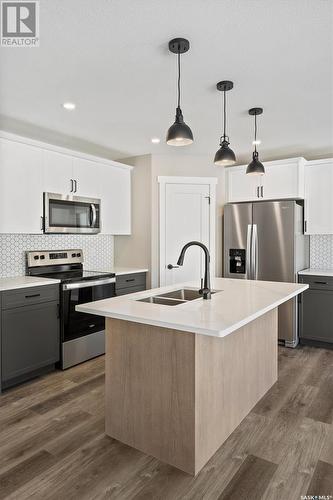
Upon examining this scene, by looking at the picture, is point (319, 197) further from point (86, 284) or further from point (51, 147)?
point (51, 147)

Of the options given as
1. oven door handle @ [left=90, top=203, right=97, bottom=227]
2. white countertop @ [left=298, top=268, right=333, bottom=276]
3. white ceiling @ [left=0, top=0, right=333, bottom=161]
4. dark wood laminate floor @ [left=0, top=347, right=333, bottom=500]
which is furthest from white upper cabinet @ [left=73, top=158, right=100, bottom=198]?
white countertop @ [left=298, top=268, right=333, bottom=276]

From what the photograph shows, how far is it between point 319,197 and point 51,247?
3364mm

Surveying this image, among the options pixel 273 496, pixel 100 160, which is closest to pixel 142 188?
pixel 100 160

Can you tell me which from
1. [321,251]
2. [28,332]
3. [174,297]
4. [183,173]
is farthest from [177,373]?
[321,251]

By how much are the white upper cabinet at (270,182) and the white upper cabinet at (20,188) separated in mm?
2370

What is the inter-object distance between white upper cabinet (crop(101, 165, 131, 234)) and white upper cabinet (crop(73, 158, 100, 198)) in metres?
0.09

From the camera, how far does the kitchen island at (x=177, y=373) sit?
1.88 m

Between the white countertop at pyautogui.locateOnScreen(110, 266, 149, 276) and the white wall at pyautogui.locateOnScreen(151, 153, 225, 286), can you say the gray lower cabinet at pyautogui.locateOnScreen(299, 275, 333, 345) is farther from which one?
the white countertop at pyautogui.locateOnScreen(110, 266, 149, 276)

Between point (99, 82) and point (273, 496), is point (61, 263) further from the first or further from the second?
point (273, 496)

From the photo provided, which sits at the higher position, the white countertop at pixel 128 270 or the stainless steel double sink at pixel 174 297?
the white countertop at pixel 128 270

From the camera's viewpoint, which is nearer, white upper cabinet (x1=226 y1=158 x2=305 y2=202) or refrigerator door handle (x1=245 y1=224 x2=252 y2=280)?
white upper cabinet (x1=226 y1=158 x2=305 y2=202)

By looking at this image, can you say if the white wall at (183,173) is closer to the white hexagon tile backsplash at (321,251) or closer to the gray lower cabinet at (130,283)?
the gray lower cabinet at (130,283)

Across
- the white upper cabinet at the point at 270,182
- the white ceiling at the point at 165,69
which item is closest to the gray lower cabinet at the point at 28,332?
the white ceiling at the point at 165,69

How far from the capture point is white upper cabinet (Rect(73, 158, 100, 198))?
156 inches
